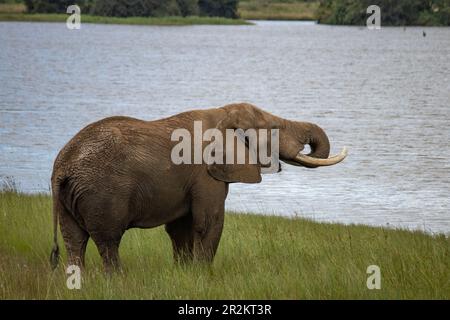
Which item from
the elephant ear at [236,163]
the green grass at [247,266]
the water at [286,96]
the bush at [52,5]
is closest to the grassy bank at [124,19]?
the bush at [52,5]

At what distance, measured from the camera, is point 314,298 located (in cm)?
930

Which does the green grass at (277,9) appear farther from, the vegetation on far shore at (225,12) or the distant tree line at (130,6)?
the distant tree line at (130,6)

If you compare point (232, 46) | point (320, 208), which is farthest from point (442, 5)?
point (320, 208)

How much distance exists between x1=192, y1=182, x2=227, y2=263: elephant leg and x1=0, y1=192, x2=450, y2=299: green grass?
0.17 meters

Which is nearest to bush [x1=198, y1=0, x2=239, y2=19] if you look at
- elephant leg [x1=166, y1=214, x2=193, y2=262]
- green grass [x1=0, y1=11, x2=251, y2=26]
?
green grass [x1=0, y1=11, x2=251, y2=26]

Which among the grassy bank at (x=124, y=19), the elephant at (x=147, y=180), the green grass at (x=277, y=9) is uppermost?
the green grass at (x=277, y=9)

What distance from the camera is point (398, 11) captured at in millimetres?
128375

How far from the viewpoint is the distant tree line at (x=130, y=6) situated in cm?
12938

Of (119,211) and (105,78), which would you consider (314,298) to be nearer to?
(119,211)

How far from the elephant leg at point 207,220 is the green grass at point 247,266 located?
174 mm

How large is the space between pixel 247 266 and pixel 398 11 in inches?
4735

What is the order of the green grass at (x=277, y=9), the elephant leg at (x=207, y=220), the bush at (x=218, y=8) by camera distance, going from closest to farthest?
the elephant leg at (x=207, y=220), the bush at (x=218, y=8), the green grass at (x=277, y=9)

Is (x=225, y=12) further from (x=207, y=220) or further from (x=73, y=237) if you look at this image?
(x=73, y=237)

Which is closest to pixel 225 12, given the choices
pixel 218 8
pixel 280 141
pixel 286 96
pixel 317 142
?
pixel 218 8
